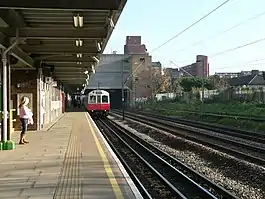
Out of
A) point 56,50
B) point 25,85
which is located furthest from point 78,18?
point 25,85

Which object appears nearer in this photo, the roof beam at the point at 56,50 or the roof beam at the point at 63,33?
the roof beam at the point at 63,33

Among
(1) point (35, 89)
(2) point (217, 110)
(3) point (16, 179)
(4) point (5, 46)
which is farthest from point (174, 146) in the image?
(2) point (217, 110)

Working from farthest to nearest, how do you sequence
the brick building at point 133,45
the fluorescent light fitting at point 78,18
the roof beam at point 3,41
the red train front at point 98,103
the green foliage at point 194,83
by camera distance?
1. the brick building at point 133,45
2. the green foliage at point 194,83
3. the red train front at point 98,103
4. the roof beam at point 3,41
5. the fluorescent light fitting at point 78,18

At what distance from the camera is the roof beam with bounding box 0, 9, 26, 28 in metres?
13.2

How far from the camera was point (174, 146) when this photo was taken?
76.5 ft

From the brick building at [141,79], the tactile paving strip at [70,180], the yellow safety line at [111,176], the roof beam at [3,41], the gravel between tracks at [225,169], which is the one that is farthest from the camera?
the brick building at [141,79]

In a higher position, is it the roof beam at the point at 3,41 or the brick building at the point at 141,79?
the brick building at the point at 141,79

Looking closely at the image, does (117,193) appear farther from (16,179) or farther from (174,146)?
(174,146)

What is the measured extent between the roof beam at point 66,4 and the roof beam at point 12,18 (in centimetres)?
250

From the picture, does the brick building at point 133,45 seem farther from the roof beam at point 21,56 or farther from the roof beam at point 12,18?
the roof beam at point 12,18

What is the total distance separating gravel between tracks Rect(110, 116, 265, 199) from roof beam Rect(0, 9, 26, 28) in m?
6.83

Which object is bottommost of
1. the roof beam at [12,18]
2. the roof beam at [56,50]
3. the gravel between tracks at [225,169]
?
the gravel between tracks at [225,169]

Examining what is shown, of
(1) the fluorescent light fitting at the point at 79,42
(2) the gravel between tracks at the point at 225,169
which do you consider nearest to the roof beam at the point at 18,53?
(1) the fluorescent light fitting at the point at 79,42

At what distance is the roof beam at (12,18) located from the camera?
13.2 meters
